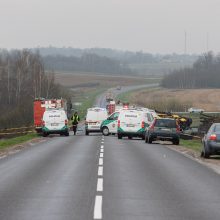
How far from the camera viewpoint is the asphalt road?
1129 cm

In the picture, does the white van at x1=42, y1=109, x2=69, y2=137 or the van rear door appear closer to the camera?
the van rear door

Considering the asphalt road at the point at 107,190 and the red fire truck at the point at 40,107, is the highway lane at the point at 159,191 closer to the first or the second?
the asphalt road at the point at 107,190

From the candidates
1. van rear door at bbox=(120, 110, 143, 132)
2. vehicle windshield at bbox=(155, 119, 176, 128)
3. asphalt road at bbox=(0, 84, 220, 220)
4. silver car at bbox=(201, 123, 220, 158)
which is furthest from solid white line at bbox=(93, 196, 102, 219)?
van rear door at bbox=(120, 110, 143, 132)

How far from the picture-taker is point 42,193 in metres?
14.1

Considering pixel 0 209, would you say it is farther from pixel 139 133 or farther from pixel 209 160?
pixel 139 133

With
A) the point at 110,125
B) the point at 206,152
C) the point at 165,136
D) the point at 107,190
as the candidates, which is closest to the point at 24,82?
the point at 110,125

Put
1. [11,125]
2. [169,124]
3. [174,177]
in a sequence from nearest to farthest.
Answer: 1. [174,177]
2. [169,124]
3. [11,125]

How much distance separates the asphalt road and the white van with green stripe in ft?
81.8

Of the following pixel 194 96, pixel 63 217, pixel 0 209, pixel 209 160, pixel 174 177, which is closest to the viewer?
pixel 63 217

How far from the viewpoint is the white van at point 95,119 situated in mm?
52156

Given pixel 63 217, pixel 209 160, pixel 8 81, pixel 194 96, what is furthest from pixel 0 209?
pixel 194 96

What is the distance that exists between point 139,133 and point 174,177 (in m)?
26.8

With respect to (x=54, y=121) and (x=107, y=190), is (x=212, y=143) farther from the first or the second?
(x=54, y=121)

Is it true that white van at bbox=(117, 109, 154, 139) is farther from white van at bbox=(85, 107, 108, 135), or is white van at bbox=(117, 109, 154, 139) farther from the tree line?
the tree line
